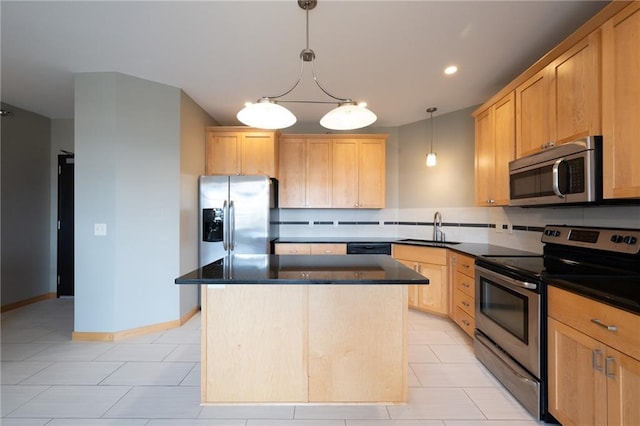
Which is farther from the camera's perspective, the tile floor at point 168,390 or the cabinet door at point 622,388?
the tile floor at point 168,390

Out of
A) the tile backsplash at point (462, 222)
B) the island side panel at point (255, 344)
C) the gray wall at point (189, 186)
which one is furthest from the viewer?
the gray wall at point (189, 186)

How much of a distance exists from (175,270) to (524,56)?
158 inches

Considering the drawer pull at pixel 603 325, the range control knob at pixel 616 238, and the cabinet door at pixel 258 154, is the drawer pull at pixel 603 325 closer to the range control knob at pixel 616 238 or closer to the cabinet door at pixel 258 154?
the range control knob at pixel 616 238

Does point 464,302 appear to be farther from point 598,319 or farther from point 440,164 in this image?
point 440,164

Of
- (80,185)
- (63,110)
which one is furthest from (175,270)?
(63,110)

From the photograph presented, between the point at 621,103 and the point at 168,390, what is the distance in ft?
11.1

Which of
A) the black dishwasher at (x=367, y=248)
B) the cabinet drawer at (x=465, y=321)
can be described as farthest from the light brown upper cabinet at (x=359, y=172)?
the cabinet drawer at (x=465, y=321)

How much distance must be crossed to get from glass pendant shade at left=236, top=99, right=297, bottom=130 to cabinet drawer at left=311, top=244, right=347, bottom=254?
221 cm

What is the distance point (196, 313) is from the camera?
3.53 m

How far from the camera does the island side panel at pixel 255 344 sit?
1.69m

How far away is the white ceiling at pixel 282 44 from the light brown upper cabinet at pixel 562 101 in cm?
37

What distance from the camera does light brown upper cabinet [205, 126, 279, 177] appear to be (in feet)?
12.7

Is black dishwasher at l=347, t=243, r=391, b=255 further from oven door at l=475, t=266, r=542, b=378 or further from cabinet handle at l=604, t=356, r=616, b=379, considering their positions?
cabinet handle at l=604, t=356, r=616, b=379

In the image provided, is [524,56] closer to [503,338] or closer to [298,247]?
[503,338]
